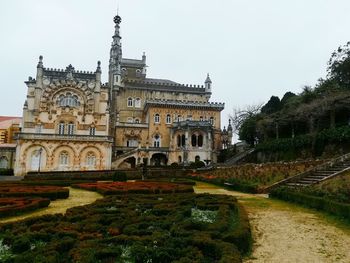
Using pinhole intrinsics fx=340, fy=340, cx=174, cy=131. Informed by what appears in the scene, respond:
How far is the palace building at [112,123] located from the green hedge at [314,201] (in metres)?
33.4

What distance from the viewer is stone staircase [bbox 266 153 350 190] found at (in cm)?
2000

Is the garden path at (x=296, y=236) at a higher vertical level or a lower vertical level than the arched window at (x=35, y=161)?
lower

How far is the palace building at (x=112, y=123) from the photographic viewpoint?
165 ft

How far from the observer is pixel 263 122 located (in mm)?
46500

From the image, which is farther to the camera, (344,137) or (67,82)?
(67,82)

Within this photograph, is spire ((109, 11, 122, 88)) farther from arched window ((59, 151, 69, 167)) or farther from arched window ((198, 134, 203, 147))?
arched window ((198, 134, 203, 147))

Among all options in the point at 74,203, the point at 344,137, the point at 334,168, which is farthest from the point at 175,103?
the point at 74,203

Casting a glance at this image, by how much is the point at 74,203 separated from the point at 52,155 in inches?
1410

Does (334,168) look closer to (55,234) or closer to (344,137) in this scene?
(344,137)

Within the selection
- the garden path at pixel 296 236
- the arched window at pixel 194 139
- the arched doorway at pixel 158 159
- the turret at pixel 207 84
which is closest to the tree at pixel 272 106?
the arched window at pixel 194 139

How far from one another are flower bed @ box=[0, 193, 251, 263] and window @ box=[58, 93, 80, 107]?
4661 cm

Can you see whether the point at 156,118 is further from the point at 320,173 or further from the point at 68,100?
the point at 320,173

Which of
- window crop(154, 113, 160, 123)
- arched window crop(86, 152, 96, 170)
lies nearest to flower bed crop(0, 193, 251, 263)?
arched window crop(86, 152, 96, 170)

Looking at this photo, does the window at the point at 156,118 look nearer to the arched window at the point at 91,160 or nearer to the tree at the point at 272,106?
the arched window at the point at 91,160
